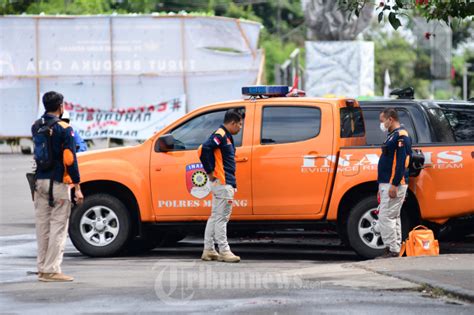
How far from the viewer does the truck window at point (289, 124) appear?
1316 centimetres

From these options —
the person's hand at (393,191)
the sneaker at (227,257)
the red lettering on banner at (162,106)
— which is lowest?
the sneaker at (227,257)

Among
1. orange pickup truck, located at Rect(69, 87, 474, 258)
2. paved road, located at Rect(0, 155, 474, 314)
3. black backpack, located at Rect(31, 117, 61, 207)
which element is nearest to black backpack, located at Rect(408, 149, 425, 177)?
orange pickup truck, located at Rect(69, 87, 474, 258)

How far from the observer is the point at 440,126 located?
13.6 metres

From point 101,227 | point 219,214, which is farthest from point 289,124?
point 101,227

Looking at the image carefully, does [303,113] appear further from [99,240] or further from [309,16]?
[309,16]

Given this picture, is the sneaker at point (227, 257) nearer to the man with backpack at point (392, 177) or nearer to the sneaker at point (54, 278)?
the man with backpack at point (392, 177)

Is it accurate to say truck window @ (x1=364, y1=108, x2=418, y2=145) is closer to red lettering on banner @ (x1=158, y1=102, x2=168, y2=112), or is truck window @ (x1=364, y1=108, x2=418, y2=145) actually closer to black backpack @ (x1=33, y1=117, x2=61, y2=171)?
black backpack @ (x1=33, y1=117, x2=61, y2=171)

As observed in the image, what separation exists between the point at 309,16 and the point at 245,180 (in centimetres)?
2164

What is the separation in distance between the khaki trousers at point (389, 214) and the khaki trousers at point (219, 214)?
5.28 feet

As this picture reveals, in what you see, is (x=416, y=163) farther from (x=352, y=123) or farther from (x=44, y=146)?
(x=44, y=146)

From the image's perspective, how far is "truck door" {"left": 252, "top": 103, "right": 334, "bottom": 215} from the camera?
1302 centimetres

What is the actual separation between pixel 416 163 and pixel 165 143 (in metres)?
2.81

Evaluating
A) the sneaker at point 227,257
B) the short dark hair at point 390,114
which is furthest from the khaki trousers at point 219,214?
the short dark hair at point 390,114

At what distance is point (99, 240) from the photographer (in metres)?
13.5
